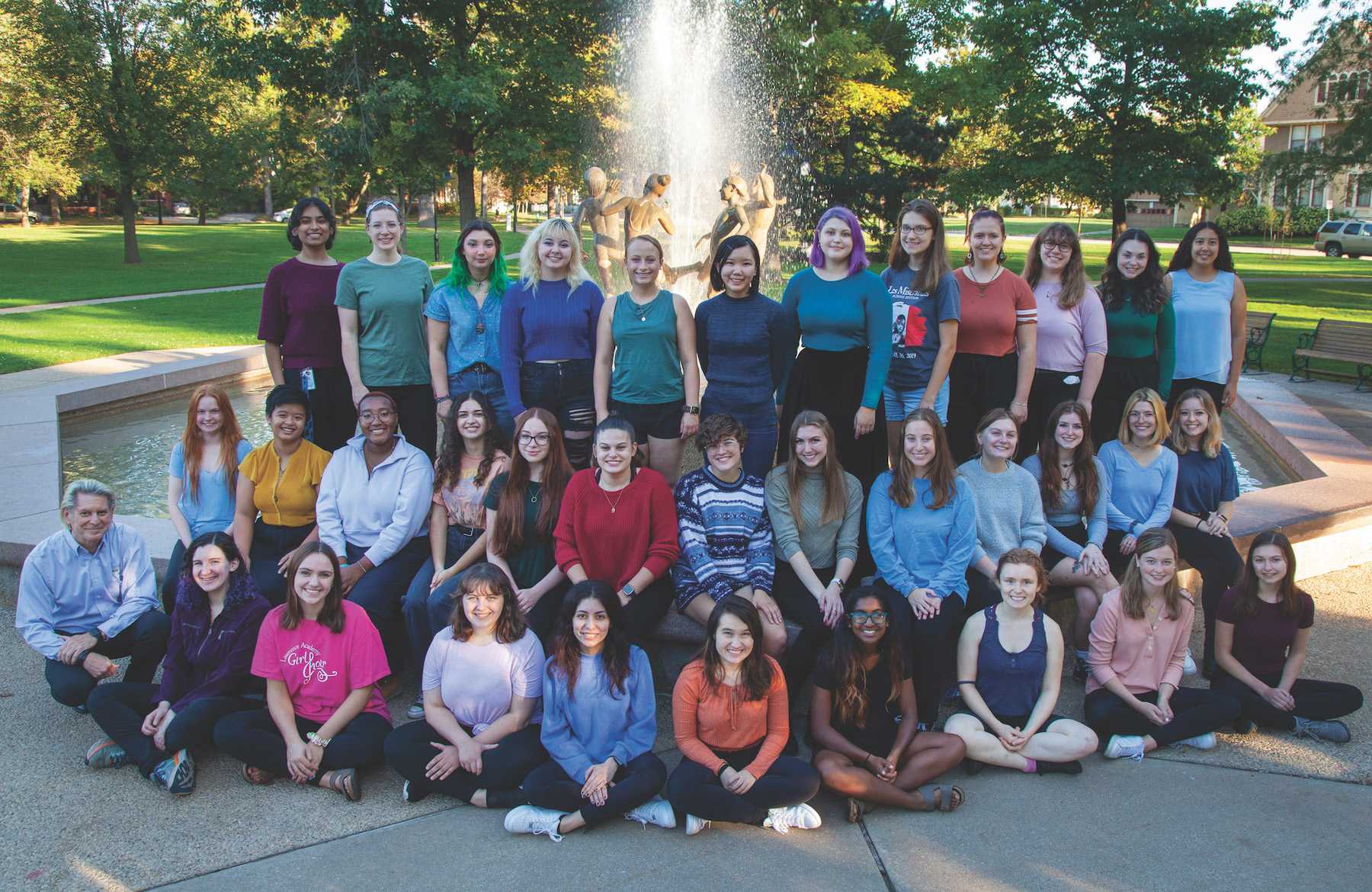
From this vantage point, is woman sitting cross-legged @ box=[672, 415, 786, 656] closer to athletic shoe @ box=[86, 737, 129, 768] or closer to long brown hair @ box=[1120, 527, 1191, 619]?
long brown hair @ box=[1120, 527, 1191, 619]

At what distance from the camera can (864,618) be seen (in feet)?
12.8

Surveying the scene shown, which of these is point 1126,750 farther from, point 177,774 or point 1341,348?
point 1341,348

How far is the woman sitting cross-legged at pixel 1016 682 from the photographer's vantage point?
391 cm

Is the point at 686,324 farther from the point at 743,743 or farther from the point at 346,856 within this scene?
the point at 346,856

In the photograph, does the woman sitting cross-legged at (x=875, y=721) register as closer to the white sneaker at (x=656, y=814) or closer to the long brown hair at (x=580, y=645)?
the white sneaker at (x=656, y=814)

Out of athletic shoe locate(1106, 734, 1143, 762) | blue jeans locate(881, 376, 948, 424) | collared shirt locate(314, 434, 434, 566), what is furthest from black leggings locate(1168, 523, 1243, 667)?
collared shirt locate(314, 434, 434, 566)

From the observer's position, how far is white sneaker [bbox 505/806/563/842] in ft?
11.6

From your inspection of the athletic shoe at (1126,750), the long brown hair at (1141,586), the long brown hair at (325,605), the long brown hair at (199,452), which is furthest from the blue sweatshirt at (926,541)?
the long brown hair at (199,452)

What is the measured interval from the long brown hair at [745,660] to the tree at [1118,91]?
23043 mm

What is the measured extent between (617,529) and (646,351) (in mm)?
952

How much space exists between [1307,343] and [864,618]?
11959mm

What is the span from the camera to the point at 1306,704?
4.24 meters

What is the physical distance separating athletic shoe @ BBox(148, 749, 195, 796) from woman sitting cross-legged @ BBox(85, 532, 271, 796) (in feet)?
0.06

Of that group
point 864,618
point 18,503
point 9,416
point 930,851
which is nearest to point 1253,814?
point 930,851
